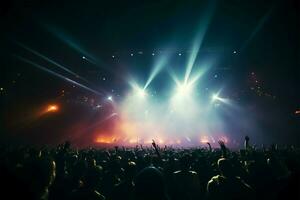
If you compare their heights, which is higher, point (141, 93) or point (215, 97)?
point (141, 93)

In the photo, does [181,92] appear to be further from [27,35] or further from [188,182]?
[188,182]

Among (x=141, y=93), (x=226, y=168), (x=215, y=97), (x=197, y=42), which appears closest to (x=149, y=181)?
(x=226, y=168)

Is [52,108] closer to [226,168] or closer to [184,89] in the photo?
[184,89]

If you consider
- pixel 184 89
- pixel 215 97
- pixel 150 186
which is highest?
pixel 184 89

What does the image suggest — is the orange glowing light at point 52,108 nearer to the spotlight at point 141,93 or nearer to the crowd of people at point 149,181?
the spotlight at point 141,93

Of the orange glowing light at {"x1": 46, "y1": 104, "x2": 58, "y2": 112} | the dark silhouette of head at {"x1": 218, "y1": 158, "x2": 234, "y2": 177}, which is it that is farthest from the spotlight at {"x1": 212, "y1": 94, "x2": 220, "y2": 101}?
the dark silhouette of head at {"x1": 218, "y1": 158, "x2": 234, "y2": 177}

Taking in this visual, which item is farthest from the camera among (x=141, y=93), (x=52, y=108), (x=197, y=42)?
(x=141, y=93)

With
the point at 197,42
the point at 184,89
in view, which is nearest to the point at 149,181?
the point at 197,42

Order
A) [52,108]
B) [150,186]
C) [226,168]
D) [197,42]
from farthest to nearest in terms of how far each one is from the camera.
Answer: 1. [52,108]
2. [197,42]
3. [226,168]
4. [150,186]

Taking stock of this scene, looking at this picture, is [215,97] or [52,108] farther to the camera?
[215,97]

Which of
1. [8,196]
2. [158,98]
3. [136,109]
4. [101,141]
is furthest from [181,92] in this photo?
[8,196]

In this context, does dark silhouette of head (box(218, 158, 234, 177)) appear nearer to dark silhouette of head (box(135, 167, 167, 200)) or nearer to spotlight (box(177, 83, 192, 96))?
dark silhouette of head (box(135, 167, 167, 200))

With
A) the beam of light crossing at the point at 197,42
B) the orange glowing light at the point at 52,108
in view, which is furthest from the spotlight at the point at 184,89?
the orange glowing light at the point at 52,108

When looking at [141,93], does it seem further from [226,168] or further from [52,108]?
[226,168]
